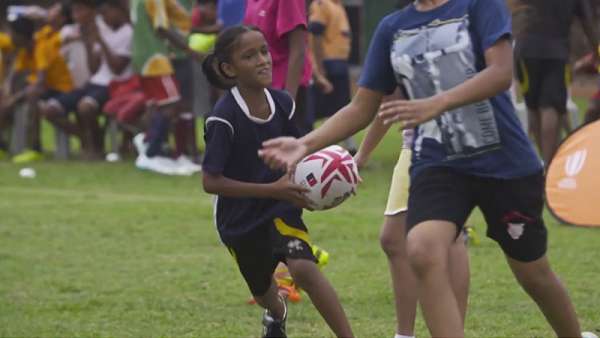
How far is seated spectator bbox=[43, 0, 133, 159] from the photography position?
16484mm

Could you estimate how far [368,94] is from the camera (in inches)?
207

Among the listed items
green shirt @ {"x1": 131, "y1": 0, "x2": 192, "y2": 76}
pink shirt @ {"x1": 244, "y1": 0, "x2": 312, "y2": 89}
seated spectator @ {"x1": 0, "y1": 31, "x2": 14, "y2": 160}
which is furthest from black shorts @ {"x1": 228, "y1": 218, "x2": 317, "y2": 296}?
seated spectator @ {"x1": 0, "y1": 31, "x2": 14, "y2": 160}

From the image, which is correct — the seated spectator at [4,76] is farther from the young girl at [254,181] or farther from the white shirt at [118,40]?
the young girl at [254,181]

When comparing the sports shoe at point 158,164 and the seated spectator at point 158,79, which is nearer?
the seated spectator at point 158,79

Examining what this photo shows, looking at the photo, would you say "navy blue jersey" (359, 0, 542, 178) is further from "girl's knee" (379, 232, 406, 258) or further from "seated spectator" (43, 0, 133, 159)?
"seated spectator" (43, 0, 133, 159)

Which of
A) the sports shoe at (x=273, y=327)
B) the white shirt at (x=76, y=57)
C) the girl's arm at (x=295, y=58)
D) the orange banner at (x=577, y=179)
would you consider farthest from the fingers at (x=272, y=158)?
the white shirt at (x=76, y=57)

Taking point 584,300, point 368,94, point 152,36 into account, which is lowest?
point 152,36

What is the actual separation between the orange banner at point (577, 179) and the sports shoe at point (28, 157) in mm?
8867

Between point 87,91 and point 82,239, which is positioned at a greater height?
point 82,239

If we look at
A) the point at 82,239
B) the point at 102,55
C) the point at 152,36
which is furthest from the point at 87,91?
the point at 82,239

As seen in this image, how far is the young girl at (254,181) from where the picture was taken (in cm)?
582

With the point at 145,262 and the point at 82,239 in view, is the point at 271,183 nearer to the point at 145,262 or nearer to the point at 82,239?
the point at 145,262

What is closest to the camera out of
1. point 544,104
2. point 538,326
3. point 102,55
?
point 538,326

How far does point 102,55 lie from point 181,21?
1769 mm
